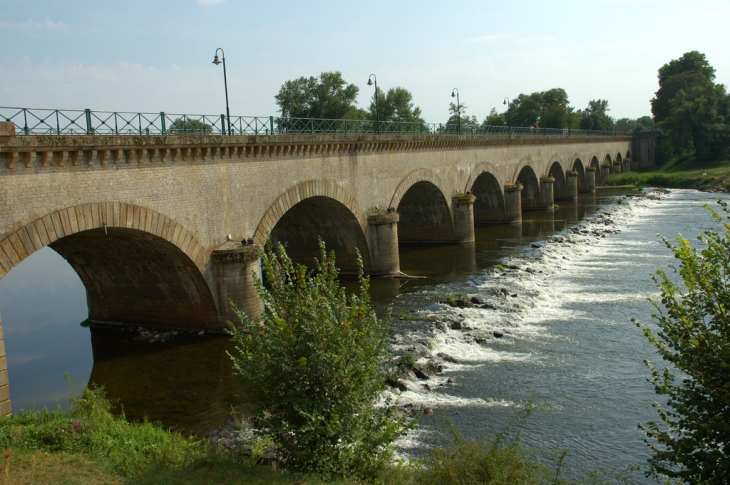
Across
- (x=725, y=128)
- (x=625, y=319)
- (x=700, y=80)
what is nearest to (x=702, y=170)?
(x=725, y=128)

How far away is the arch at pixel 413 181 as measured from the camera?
31422 millimetres

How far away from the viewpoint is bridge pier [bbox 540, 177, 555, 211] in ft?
178

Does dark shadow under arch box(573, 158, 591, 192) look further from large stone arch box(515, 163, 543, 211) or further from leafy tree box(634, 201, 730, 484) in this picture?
leafy tree box(634, 201, 730, 484)

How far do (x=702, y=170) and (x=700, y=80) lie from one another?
28.9 m

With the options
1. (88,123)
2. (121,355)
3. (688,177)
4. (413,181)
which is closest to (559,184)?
(688,177)

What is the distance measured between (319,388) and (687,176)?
77108 mm

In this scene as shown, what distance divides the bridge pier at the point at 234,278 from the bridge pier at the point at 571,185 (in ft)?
160

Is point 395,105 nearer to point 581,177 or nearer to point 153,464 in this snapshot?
point 581,177

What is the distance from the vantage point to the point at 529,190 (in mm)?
54844

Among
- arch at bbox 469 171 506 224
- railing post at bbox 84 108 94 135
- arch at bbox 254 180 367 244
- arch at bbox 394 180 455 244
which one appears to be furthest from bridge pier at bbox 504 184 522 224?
railing post at bbox 84 108 94 135

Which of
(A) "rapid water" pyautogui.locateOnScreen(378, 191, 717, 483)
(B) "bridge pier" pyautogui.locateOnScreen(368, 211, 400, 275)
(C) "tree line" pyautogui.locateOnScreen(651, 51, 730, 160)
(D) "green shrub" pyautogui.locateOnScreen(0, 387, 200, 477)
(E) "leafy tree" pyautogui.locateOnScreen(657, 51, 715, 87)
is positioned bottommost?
(A) "rapid water" pyautogui.locateOnScreen(378, 191, 717, 483)

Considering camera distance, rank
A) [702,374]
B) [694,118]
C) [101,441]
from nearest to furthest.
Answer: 1. [702,374]
2. [101,441]
3. [694,118]

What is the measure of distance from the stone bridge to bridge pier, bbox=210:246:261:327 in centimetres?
4

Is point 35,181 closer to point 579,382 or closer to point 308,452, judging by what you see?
point 308,452
